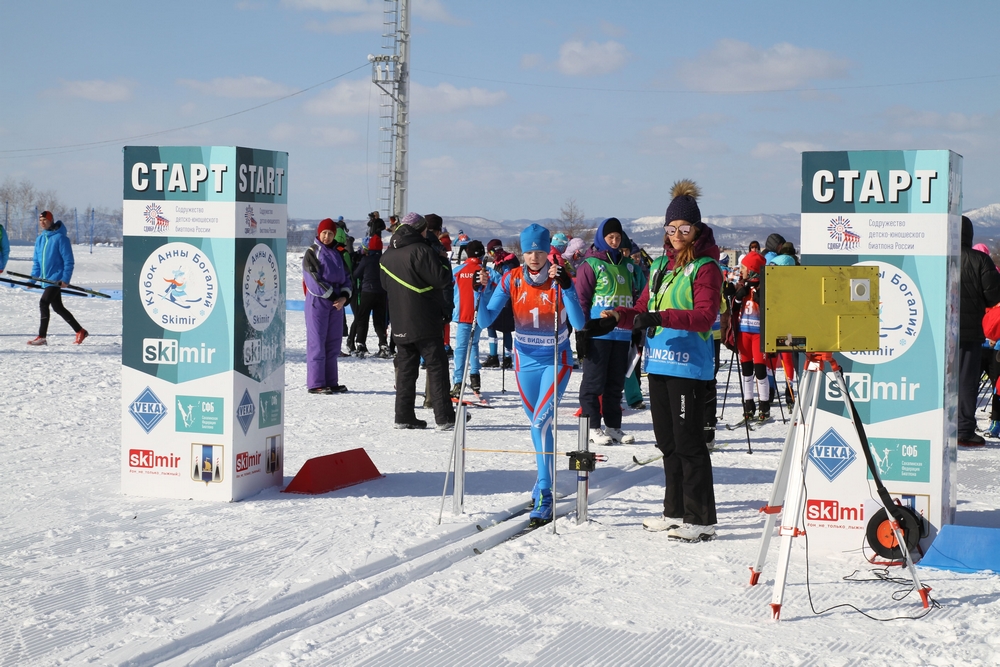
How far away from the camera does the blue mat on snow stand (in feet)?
17.1

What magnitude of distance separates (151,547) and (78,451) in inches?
114

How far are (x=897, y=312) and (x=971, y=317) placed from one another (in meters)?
4.39

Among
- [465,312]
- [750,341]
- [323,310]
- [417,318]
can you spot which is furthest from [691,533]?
[323,310]

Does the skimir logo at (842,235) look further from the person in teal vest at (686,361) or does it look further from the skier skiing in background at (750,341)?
the skier skiing in background at (750,341)

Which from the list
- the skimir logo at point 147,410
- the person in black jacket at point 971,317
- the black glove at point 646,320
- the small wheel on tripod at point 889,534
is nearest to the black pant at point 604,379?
the person in black jacket at point 971,317

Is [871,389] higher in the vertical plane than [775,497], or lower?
higher

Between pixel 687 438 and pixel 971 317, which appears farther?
pixel 971 317

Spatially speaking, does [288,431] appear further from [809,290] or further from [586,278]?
[809,290]

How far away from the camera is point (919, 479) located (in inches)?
219

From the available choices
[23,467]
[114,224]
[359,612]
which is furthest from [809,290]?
[114,224]

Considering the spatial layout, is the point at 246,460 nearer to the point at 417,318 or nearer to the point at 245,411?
the point at 245,411

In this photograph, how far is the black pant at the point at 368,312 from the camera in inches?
619

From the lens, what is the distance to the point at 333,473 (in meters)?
7.00

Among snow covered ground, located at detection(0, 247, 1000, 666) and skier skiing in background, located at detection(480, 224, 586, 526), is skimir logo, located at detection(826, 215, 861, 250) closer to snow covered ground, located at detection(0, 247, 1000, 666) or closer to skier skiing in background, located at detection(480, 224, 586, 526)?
skier skiing in background, located at detection(480, 224, 586, 526)
